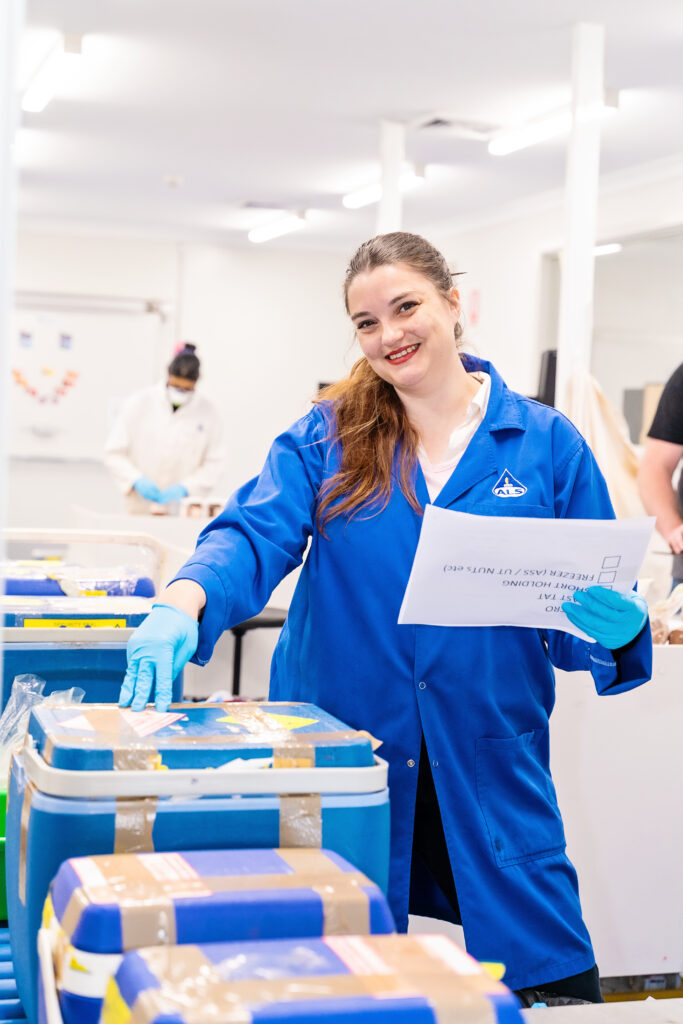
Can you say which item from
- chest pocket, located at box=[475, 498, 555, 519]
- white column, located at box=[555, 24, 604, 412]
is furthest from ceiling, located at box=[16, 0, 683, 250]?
Answer: chest pocket, located at box=[475, 498, 555, 519]

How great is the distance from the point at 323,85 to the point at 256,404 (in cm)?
505

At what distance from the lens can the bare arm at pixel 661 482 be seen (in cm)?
334

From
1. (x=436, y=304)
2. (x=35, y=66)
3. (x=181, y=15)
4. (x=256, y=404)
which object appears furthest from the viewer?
(x=256, y=404)

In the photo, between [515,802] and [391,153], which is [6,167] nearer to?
[515,802]

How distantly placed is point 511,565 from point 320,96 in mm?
4968

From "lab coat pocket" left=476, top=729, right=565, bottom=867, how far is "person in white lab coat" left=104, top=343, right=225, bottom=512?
4.99 meters

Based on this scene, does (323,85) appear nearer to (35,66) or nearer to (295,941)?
(35,66)

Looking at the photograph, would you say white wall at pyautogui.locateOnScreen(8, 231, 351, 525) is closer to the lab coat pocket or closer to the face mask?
the face mask

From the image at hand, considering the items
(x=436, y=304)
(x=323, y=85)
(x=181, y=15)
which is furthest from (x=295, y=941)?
(x=323, y=85)

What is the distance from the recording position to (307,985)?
0.68m

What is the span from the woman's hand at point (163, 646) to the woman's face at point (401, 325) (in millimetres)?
421

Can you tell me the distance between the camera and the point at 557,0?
4.40m

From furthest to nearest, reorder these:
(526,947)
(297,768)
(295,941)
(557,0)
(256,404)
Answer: (256,404), (557,0), (526,947), (297,768), (295,941)

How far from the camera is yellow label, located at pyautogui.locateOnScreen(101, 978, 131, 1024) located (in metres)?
0.68
